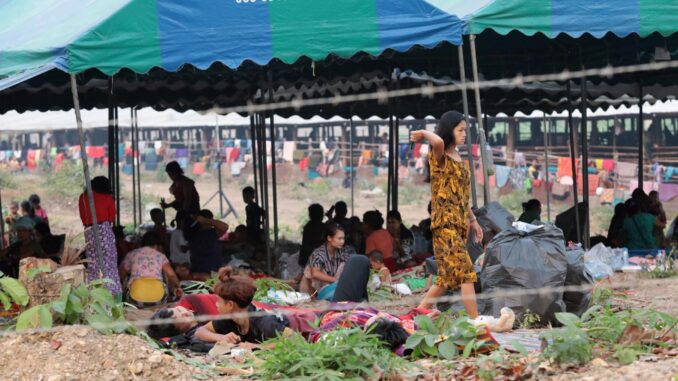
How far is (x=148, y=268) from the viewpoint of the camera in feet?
30.9

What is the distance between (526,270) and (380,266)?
9.64 feet

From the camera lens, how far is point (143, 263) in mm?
9477

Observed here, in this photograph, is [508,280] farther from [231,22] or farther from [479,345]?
[231,22]

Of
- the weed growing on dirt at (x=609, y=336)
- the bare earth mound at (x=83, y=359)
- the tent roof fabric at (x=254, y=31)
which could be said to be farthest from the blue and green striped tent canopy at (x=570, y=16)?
the bare earth mound at (x=83, y=359)

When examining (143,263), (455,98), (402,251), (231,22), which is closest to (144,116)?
(455,98)

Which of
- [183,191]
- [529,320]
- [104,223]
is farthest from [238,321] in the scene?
[183,191]

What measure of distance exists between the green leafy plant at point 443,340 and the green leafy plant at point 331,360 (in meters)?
0.30

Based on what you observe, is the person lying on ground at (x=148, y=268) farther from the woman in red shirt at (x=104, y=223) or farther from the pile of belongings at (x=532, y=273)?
the pile of belongings at (x=532, y=273)

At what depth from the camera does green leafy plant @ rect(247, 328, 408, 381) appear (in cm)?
548

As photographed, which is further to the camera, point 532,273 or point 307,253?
point 307,253

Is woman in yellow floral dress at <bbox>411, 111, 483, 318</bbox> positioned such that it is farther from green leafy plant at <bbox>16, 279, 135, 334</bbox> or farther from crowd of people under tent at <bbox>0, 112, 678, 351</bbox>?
green leafy plant at <bbox>16, 279, 135, 334</bbox>

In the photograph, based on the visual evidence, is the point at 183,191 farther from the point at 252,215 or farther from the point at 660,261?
A: the point at 660,261

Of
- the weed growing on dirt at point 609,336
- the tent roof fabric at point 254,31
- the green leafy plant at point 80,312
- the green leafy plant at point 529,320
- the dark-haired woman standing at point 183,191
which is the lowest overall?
the green leafy plant at point 529,320

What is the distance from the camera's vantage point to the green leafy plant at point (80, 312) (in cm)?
595
